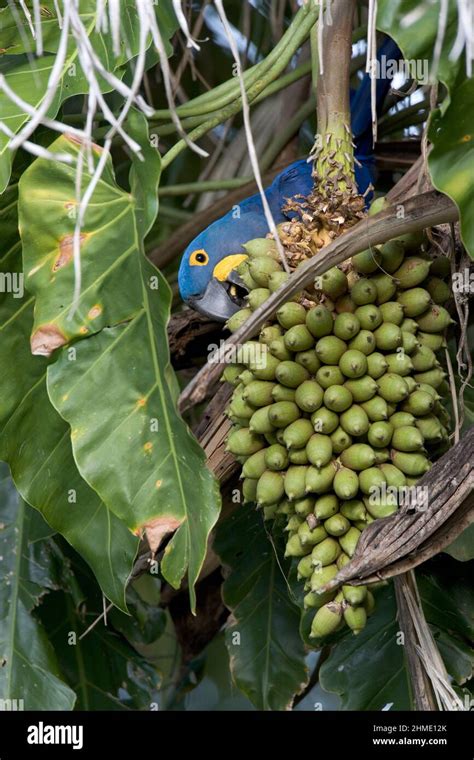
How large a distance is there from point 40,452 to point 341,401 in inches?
18.4

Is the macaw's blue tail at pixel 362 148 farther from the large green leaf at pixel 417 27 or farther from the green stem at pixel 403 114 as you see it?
the large green leaf at pixel 417 27

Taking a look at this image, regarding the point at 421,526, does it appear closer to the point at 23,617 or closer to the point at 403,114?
the point at 23,617

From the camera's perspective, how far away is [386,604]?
4.32 feet

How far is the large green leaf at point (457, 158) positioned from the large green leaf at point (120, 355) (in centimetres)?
33

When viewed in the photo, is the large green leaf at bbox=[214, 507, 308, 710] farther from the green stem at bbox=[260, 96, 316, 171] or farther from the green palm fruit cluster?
the green stem at bbox=[260, 96, 316, 171]

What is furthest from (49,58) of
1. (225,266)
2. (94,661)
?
(94,661)

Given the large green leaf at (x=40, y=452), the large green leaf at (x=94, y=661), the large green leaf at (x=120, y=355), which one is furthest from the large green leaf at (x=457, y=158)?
the large green leaf at (x=94, y=661)

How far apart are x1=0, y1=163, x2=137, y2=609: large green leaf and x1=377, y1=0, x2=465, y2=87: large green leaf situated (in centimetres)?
62

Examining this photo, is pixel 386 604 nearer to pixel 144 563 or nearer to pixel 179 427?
pixel 144 563

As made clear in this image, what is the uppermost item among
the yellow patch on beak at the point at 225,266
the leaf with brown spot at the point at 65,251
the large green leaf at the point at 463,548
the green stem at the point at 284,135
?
the green stem at the point at 284,135

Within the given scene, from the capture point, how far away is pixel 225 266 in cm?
175

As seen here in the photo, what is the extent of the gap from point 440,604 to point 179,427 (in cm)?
50

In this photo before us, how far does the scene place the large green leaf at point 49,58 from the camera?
3.57 feet

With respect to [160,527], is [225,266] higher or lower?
higher
